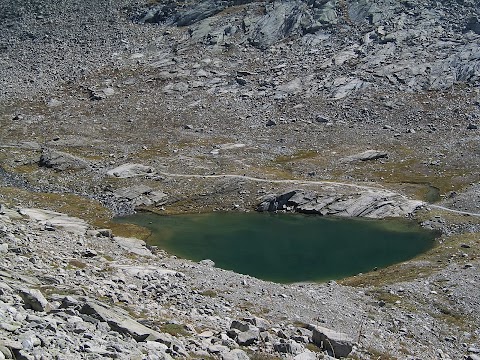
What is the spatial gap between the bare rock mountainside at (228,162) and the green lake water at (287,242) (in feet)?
8.43

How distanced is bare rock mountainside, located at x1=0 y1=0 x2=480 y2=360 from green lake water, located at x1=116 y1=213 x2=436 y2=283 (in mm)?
2570

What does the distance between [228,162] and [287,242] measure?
28741mm

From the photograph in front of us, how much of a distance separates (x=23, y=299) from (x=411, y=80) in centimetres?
10624

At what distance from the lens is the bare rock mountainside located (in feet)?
89.0

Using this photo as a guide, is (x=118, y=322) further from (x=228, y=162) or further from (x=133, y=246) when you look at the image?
(x=228, y=162)

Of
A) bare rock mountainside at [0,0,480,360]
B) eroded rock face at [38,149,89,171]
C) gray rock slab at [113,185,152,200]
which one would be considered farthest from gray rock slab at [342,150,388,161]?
eroded rock face at [38,149,89,171]

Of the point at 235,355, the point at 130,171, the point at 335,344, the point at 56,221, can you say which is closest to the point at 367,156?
the point at 130,171

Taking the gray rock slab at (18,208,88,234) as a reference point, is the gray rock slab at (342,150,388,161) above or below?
below

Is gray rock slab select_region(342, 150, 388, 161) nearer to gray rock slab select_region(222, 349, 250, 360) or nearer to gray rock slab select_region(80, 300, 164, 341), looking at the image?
gray rock slab select_region(222, 349, 250, 360)

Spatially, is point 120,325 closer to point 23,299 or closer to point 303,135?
point 23,299

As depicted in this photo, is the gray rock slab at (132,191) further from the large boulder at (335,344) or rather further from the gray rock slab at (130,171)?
the large boulder at (335,344)

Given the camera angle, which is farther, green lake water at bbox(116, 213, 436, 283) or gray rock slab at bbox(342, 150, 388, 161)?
gray rock slab at bbox(342, 150, 388, 161)

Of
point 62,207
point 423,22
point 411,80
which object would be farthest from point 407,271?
point 423,22

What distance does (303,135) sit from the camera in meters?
103
